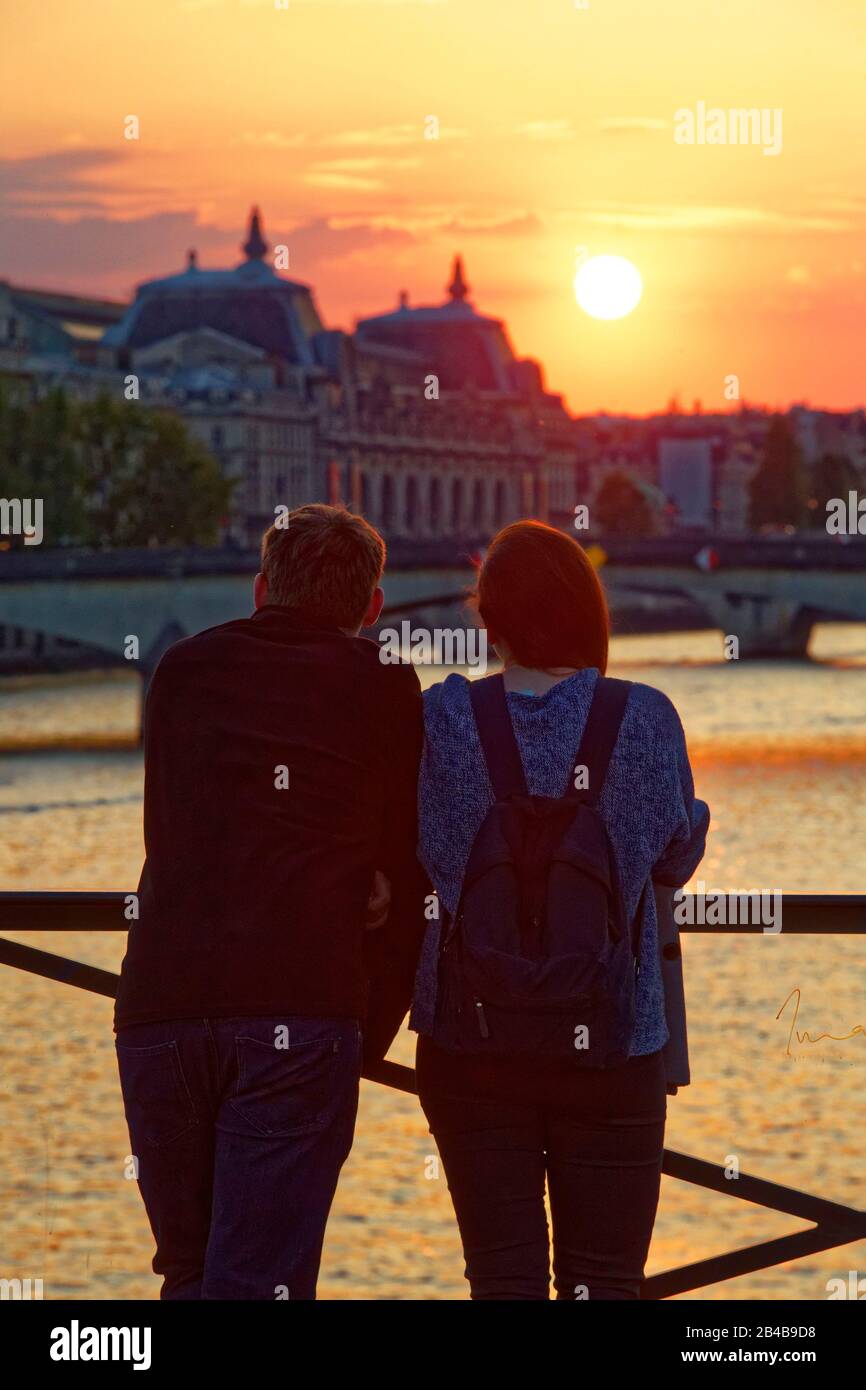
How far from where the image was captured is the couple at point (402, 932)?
2865 mm

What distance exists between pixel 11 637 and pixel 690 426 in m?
112

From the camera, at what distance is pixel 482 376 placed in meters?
125

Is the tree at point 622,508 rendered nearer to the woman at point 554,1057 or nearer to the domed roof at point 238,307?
the domed roof at point 238,307

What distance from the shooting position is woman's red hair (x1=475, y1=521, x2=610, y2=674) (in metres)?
3.00

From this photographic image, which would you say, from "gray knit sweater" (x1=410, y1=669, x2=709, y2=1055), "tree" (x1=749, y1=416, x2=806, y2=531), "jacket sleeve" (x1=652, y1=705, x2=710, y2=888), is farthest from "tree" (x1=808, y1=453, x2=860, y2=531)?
"gray knit sweater" (x1=410, y1=669, x2=709, y2=1055)

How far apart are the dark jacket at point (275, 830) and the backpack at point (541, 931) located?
0.40ft

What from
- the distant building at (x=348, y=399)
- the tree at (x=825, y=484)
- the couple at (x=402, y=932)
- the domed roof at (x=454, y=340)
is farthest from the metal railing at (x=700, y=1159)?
the tree at (x=825, y=484)

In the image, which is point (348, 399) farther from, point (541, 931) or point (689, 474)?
point (541, 931)

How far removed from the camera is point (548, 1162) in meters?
2.97

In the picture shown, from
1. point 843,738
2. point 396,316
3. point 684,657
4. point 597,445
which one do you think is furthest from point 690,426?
point 843,738

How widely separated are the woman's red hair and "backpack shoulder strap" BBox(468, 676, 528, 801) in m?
0.09

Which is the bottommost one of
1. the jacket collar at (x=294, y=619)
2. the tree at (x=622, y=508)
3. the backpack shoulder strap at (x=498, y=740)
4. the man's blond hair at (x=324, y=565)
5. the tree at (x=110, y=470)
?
the backpack shoulder strap at (x=498, y=740)

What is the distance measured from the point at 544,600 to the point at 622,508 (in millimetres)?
123331

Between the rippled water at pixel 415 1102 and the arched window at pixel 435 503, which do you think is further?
the arched window at pixel 435 503
